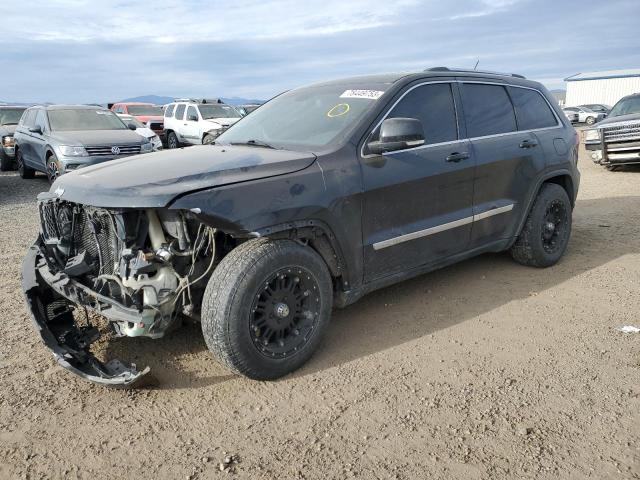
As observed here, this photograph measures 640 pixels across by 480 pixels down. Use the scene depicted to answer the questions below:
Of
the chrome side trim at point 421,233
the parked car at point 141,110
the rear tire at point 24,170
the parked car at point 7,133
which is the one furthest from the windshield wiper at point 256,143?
the parked car at point 141,110

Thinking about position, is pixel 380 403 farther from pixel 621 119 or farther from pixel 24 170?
pixel 24 170

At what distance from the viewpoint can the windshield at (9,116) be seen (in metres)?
15.1

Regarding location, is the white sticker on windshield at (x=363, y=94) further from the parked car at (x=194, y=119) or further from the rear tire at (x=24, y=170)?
the parked car at (x=194, y=119)

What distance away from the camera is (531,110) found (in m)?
5.04

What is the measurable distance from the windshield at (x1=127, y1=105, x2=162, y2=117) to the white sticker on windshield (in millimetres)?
19530

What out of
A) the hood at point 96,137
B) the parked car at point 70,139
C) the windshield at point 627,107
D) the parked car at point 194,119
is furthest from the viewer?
the parked car at point 194,119

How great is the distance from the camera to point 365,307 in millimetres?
4293

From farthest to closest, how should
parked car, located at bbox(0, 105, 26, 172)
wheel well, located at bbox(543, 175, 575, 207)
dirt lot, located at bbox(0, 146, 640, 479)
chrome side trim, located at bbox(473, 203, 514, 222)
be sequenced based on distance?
parked car, located at bbox(0, 105, 26, 172) → wheel well, located at bbox(543, 175, 575, 207) → chrome side trim, located at bbox(473, 203, 514, 222) → dirt lot, located at bbox(0, 146, 640, 479)

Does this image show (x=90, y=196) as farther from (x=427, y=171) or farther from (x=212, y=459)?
(x=427, y=171)

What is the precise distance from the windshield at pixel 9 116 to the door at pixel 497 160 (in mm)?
14780

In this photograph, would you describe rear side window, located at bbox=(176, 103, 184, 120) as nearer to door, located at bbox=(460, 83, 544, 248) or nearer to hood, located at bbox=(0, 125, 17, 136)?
hood, located at bbox=(0, 125, 17, 136)

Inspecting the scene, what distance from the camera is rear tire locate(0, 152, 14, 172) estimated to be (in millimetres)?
13648

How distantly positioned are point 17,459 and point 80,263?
1.16 m

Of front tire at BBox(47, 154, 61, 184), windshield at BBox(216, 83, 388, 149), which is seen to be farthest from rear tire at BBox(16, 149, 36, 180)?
windshield at BBox(216, 83, 388, 149)
